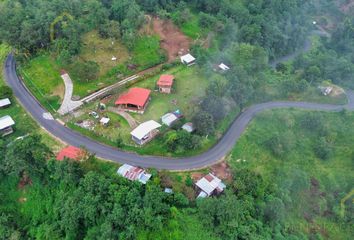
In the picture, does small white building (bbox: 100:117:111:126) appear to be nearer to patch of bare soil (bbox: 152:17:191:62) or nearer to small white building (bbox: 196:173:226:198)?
small white building (bbox: 196:173:226:198)

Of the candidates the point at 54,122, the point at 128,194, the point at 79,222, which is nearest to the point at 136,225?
the point at 128,194

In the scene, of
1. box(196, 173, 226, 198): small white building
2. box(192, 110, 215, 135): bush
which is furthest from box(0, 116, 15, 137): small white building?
box(196, 173, 226, 198): small white building

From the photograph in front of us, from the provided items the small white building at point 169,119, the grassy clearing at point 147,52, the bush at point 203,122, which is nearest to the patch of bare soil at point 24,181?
the small white building at point 169,119

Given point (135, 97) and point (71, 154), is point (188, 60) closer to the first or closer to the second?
point (135, 97)

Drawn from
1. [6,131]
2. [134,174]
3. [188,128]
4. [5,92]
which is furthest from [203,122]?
[5,92]

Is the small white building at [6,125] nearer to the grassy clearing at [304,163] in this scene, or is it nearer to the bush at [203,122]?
the bush at [203,122]
